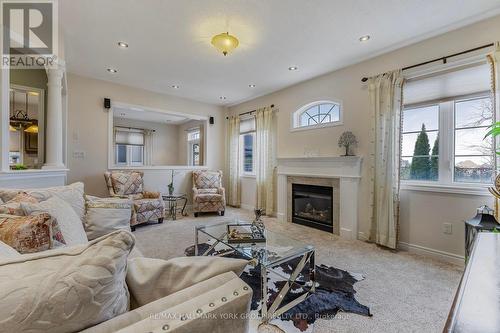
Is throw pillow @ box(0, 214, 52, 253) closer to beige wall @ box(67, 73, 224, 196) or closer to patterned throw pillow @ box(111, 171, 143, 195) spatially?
patterned throw pillow @ box(111, 171, 143, 195)

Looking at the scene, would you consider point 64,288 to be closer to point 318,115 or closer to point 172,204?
point 318,115

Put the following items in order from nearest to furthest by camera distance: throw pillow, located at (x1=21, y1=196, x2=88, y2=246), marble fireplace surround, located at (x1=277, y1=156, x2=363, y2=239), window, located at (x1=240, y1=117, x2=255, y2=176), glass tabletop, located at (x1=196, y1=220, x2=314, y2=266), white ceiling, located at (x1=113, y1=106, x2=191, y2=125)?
throw pillow, located at (x1=21, y1=196, x2=88, y2=246) → glass tabletop, located at (x1=196, y1=220, x2=314, y2=266) → marble fireplace surround, located at (x1=277, y1=156, x2=363, y2=239) → window, located at (x1=240, y1=117, x2=255, y2=176) → white ceiling, located at (x1=113, y1=106, x2=191, y2=125)

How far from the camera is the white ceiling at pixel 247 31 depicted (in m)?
2.17

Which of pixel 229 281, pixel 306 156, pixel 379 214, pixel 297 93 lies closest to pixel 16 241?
pixel 229 281

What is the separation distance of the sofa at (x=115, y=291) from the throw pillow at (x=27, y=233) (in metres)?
0.21

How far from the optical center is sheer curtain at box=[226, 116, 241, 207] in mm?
5438

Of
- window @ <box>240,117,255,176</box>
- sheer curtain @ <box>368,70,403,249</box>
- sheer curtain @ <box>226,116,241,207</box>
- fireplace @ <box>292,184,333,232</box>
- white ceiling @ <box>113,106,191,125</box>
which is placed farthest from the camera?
white ceiling @ <box>113,106,191,125</box>

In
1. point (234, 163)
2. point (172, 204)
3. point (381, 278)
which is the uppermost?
point (234, 163)

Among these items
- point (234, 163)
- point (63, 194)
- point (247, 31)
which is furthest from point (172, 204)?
point (247, 31)

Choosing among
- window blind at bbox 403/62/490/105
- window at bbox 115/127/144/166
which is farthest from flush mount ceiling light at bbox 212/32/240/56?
window at bbox 115/127/144/166

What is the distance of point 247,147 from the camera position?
5.48 metres

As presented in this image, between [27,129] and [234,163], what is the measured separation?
12.2 ft

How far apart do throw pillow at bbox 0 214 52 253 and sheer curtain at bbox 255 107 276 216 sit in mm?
3896

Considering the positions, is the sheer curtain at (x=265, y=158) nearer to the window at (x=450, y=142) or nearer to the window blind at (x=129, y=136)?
the window at (x=450, y=142)
